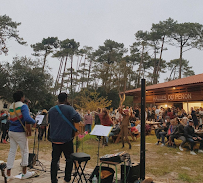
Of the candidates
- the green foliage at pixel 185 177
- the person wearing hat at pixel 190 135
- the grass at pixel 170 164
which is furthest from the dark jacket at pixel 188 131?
the green foliage at pixel 185 177

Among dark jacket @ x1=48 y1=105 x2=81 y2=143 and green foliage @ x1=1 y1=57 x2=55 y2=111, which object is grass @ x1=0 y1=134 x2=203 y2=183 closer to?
dark jacket @ x1=48 y1=105 x2=81 y2=143

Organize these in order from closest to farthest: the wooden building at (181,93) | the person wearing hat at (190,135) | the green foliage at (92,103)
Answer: the person wearing hat at (190,135), the wooden building at (181,93), the green foliage at (92,103)

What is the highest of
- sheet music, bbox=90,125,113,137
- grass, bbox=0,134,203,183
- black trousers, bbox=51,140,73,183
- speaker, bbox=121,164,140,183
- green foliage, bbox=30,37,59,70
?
green foliage, bbox=30,37,59,70

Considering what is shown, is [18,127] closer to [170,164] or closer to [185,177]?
[185,177]

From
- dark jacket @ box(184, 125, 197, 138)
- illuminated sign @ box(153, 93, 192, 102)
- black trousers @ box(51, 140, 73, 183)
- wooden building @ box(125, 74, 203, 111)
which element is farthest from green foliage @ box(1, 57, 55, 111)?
black trousers @ box(51, 140, 73, 183)

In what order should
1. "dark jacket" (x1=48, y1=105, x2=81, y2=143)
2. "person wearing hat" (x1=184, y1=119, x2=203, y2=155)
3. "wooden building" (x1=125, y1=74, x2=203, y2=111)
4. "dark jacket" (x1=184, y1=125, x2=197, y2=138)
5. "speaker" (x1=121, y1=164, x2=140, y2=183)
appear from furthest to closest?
"wooden building" (x1=125, y1=74, x2=203, y2=111) < "dark jacket" (x1=184, y1=125, x2=197, y2=138) < "person wearing hat" (x1=184, y1=119, x2=203, y2=155) < "speaker" (x1=121, y1=164, x2=140, y2=183) < "dark jacket" (x1=48, y1=105, x2=81, y2=143)

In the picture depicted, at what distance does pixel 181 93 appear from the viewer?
65.0 ft

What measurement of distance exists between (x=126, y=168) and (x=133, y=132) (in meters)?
6.95

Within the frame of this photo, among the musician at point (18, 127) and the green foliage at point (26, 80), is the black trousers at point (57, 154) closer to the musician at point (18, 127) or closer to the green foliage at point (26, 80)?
the musician at point (18, 127)

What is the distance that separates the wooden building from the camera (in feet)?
58.8

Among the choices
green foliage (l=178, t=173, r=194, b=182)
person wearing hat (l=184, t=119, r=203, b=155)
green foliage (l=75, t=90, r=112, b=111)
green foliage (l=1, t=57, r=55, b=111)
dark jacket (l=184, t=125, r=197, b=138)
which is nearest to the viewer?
green foliage (l=178, t=173, r=194, b=182)

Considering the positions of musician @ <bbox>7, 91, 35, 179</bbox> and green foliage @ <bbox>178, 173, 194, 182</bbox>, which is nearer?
musician @ <bbox>7, 91, 35, 179</bbox>

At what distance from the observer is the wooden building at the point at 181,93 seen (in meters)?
17.9

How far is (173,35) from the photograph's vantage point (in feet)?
107
